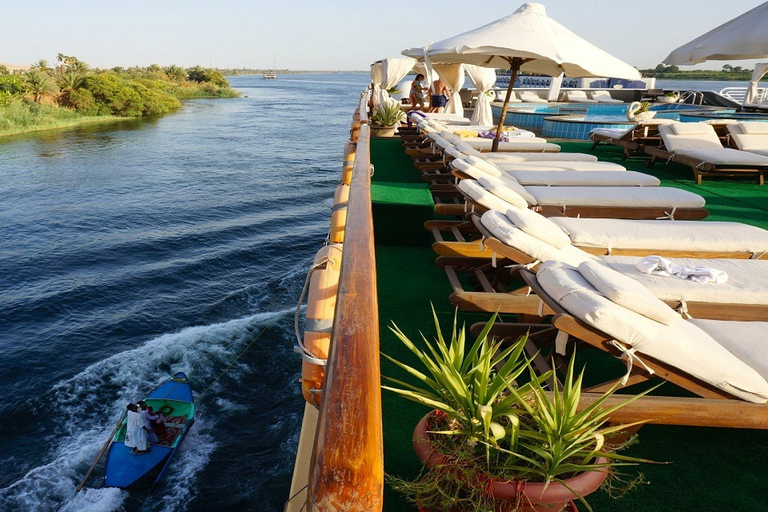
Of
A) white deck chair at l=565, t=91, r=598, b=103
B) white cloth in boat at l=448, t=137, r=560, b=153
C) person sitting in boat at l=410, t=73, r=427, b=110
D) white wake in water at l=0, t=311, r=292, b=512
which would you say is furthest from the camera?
white deck chair at l=565, t=91, r=598, b=103

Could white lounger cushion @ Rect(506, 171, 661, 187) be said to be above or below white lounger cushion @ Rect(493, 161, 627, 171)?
below

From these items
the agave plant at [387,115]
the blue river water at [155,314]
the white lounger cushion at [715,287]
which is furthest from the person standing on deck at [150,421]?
the white lounger cushion at [715,287]

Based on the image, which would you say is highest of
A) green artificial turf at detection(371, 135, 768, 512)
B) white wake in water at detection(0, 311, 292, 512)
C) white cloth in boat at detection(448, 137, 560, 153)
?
white cloth in boat at detection(448, 137, 560, 153)

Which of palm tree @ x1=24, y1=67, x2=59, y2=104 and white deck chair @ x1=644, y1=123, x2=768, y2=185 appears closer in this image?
white deck chair @ x1=644, y1=123, x2=768, y2=185

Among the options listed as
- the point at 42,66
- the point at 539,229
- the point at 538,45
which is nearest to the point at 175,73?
the point at 42,66

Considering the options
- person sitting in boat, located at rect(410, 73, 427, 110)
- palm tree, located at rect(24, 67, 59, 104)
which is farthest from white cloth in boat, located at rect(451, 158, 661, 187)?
palm tree, located at rect(24, 67, 59, 104)

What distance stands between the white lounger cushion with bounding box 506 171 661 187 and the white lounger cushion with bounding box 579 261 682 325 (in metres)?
3.60

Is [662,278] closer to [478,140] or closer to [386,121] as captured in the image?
[478,140]

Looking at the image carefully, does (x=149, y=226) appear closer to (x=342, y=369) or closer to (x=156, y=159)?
(x=156, y=159)

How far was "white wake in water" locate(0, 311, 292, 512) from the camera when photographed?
27.2ft

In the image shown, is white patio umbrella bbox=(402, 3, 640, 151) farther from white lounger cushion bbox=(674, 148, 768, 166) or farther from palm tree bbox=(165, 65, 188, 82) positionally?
palm tree bbox=(165, 65, 188, 82)

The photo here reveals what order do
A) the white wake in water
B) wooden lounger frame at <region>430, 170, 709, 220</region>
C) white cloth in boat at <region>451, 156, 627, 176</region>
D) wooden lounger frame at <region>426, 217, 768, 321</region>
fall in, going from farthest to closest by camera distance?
the white wake in water < white cloth in boat at <region>451, 156, 627, 176</region> < wooden lounger frame at <region>430, 170, 709, 220</region> < wooden lounger frame at <region>426, 217, 768, 321</region>

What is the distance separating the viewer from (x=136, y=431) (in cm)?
852

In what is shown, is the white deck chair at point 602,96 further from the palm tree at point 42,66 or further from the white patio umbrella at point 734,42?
the palm tree at point 42,66
